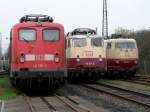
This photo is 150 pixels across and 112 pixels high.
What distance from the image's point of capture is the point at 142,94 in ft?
71.4

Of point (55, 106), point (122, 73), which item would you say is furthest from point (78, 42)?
point (55, 106)

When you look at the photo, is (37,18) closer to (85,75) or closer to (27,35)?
(27,35)

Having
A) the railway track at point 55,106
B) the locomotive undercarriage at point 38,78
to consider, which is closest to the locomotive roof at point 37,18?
the locomotive undercarriage at point 38,78

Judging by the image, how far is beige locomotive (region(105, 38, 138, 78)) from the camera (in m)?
36.8

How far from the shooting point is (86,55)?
105 feet

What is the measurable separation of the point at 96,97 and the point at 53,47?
299 cm

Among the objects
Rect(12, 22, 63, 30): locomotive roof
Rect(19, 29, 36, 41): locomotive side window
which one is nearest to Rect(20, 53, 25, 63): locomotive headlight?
Rect(19, 29, 36, 41): locomotive side window

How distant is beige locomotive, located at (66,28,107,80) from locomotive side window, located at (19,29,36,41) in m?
9.44

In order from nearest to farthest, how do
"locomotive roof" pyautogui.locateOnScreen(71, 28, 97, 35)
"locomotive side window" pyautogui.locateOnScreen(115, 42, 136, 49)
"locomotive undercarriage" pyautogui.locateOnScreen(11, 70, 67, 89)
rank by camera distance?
"locomotive undercarriage" pyautogui.locateOnScreen(11, 70, 67, 89) < "locomotive roof" pyautogui.locateOnScreen(71, 28, 97, 35) < "locomotive side window" pyautogui.locateOnScreen(115, 42, 136, 49)

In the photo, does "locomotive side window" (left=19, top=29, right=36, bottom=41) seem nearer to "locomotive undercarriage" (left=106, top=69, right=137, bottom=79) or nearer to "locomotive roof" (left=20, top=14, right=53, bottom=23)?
"locomotive roof" (left=20, top=14, right=53, bottom=23)

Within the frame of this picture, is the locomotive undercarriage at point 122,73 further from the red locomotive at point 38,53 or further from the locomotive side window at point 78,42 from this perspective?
the red locomotive at point 38,53

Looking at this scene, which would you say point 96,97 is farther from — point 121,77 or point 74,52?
point 121,77

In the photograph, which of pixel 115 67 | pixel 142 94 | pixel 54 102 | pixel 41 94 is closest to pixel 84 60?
pixel 115 67

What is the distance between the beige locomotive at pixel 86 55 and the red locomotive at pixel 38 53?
9.10 metres
